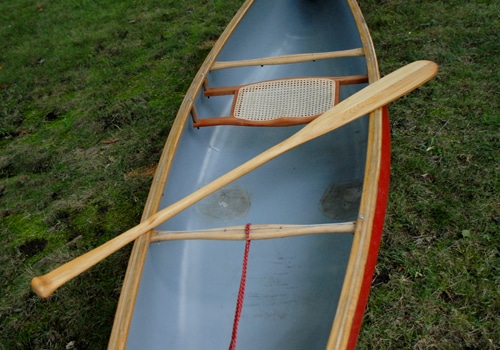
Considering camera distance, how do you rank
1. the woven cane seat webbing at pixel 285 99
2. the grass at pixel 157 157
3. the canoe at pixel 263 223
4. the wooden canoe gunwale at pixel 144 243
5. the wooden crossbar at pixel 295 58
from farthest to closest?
the wooden crossbar at pixel 295 58, the woven cane seat webbing at pixel 285 99, the grass at pixel 157 157, the canoe at pixel 263 223, the wooden canoe gunwale at pixel 144 243

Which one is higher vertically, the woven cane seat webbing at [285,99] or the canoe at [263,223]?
the woven cane seat webbing at [285,99]

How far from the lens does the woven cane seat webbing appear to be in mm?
2375

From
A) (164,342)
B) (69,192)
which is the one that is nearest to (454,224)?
(164,342)

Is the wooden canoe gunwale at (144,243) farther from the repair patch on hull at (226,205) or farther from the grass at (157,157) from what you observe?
the grass at (157,157)

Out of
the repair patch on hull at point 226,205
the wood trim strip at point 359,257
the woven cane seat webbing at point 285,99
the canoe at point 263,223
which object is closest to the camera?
the wood trim strip at point 359,257

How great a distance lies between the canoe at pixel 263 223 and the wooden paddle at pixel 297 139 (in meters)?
0.08

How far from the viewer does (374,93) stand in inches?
81.9

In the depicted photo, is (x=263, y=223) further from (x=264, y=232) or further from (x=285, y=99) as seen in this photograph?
(x=285, y=99)

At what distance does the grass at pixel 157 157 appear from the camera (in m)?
1.96

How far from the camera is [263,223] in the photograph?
2176 mm

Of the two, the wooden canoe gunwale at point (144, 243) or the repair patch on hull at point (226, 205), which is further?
the repair patch on hull at point (226, 205)

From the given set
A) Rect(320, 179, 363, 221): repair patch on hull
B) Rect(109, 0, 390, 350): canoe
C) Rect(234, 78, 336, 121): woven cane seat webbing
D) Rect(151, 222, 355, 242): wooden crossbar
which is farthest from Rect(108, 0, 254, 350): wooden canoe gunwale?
Rect(320, 179, 363, 221): repair patch on hull

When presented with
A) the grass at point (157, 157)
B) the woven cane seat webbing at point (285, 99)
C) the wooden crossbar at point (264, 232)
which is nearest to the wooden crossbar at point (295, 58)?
the woven cane seat webbing at point (285, 99)

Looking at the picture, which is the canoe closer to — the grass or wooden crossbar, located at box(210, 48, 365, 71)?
wooden crossbar, located at box(210, 48, 365, 71)
